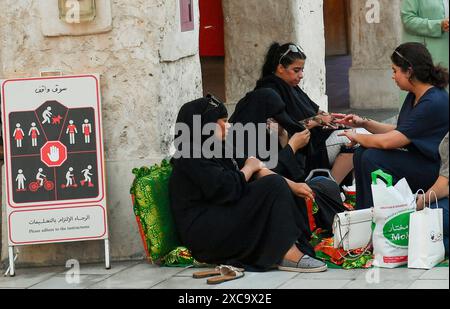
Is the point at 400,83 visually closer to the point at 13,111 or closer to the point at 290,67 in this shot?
the point at 290,67

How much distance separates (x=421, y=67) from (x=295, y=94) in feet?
4.44

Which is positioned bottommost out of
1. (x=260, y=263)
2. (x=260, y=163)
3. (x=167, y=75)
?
(x=260, y=263)

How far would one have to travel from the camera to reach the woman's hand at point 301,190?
7.61 meters

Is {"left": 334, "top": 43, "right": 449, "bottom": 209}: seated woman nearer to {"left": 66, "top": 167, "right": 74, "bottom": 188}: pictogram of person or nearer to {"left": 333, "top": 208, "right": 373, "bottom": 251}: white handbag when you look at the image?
{"left": 333, "top": 208, "right": 373, "bottom": 251}: white handbag

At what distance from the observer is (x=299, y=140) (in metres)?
8.22

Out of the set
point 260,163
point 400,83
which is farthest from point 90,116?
point 400,83

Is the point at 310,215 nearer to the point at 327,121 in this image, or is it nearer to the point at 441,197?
the point at 327,121

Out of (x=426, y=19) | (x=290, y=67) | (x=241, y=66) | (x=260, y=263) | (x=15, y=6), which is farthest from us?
(x=241, y=66)

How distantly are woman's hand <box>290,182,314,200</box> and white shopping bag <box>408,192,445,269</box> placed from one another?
26.1 inches

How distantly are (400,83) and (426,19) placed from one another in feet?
7.58

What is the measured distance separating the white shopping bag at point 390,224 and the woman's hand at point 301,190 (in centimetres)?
Result: 42

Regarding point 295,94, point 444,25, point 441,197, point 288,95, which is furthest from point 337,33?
point 441,197

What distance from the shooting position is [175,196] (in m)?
7.65

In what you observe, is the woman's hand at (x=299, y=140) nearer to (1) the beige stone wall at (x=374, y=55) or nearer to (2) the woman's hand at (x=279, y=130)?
(2) the woman's hand at (x=279, y=130)
